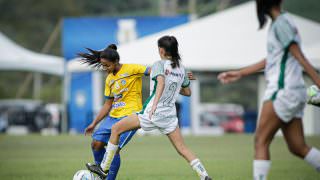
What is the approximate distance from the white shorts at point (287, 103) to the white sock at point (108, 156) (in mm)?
2928

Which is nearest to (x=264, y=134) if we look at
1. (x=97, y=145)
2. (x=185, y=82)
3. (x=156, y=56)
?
(x=185, y=82)

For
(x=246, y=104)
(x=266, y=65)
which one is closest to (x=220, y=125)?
(x=246, y=104)

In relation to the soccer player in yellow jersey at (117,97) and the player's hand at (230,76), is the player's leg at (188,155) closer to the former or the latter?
the soccer player in yellow jersey at (117,97)

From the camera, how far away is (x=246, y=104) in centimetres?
6300

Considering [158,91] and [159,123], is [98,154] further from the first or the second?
[158,91]

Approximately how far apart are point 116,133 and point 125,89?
31.0 inches

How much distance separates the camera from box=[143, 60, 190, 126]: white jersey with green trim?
1052 cm

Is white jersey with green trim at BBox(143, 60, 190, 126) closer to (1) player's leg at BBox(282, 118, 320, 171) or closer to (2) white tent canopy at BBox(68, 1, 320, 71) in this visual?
(1) player's leg at BBox(282, 118, 320, 171)

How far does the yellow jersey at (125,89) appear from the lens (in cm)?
1145

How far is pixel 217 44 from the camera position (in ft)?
106

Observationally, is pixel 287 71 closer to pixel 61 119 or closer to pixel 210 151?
pixel 210 151

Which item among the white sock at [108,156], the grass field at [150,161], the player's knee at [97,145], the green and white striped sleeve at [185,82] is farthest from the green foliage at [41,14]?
the green and white striped sleeve at [185,82]

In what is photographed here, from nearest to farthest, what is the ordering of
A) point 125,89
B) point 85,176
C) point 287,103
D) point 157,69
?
point 287,103, point 157,69, point 85,176, point 125,89

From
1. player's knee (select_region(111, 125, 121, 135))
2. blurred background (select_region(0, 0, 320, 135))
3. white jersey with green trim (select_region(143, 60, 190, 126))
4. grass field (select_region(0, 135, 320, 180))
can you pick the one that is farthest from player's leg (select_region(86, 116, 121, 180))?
blurred background (select_region(0, 0, 320, 135))
